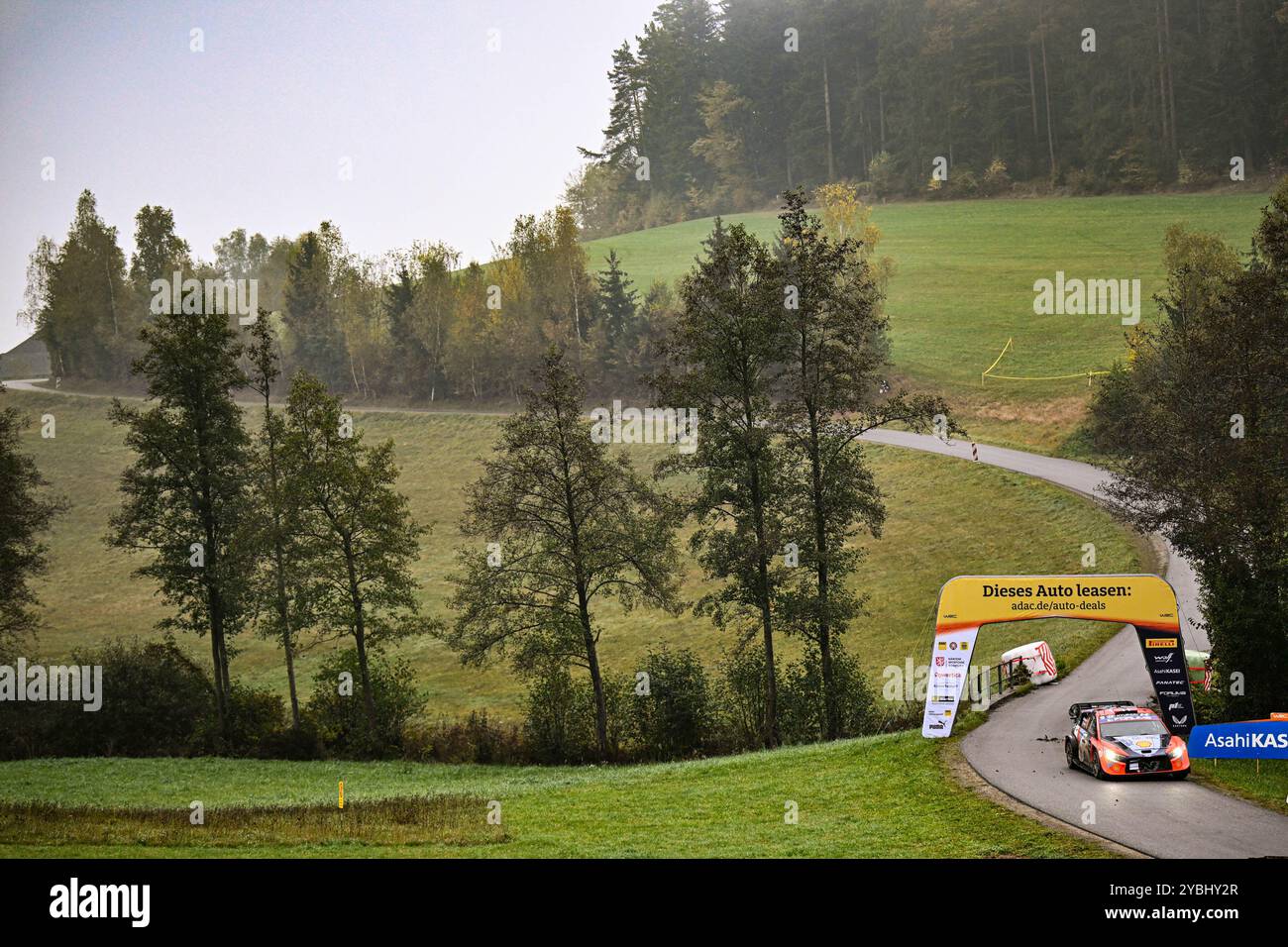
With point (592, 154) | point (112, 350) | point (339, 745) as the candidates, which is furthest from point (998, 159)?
point (339, 745)

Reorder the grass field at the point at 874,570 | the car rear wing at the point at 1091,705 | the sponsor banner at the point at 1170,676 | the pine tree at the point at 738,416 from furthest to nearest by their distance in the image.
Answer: the grass field at the point at 874,570, the pine tree at the point at 738,416, the sponsor banner at the point at 1170,676, the car rear wing at the point at 1091,705

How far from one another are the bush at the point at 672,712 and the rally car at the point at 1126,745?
1410cm

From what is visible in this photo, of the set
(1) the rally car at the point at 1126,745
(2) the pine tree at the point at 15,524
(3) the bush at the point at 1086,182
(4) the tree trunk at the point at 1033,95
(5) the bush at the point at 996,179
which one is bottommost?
(1) the rally car at the point at 1126,745

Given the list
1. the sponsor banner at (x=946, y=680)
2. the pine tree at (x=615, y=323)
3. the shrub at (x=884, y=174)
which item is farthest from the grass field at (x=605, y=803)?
the shrub at (x=884, y=174)

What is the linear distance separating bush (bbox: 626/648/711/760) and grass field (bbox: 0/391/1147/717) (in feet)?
30.7

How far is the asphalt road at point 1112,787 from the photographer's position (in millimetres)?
17000

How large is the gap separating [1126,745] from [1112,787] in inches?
39.0

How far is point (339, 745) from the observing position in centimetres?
3656

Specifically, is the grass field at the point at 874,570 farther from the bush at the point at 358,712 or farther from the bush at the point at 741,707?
the bush at the point at 741,707

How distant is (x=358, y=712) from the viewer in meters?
37.0

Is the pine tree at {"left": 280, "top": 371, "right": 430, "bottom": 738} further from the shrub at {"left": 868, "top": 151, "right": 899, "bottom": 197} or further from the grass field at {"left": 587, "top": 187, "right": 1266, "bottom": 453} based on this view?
the shrub at {"left": 868, "top": 151, "right": 899, "bottom": 197}

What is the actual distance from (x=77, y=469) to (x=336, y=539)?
178 feet

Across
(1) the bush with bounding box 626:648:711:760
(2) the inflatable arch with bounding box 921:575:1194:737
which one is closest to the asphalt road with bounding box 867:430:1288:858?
(2) the inflatable arch with bounding box 921:575:1194:737
